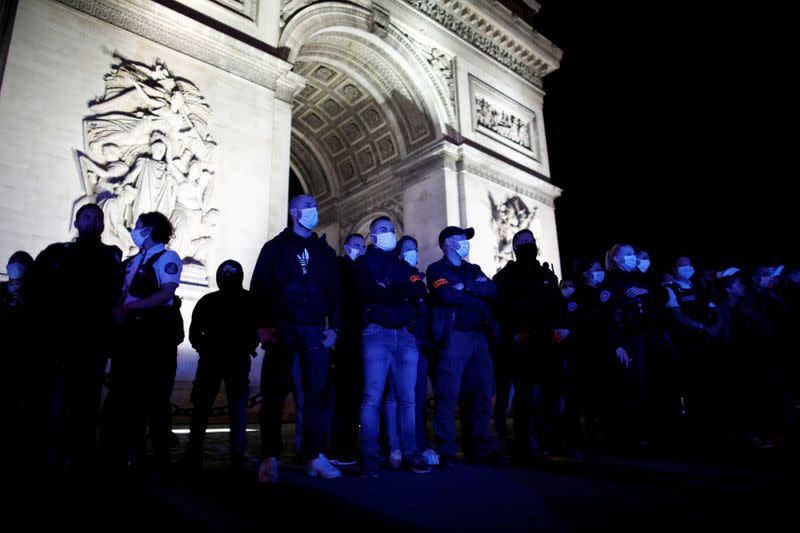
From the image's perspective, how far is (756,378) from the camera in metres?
4.34

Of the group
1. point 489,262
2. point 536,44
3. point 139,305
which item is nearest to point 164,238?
point 139,305

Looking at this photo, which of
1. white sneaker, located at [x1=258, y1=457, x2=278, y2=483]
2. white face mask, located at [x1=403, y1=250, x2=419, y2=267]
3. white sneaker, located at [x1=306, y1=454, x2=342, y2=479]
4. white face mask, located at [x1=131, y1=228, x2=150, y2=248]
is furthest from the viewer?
white face mask, located at [x1=403, y1=250, x2=419, y2=267]

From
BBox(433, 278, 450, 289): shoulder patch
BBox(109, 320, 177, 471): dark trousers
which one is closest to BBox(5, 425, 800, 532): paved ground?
BBox(109, 320, 177, 471): dark trousers

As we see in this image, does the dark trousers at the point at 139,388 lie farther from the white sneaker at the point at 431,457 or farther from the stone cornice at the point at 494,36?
the stone cornice at the point at 494,36

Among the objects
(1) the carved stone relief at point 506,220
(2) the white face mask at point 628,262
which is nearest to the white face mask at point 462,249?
(2) the white face mask at point 628,262

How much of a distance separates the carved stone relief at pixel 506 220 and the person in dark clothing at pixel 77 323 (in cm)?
1011

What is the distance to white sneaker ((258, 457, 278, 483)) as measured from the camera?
2633 mm

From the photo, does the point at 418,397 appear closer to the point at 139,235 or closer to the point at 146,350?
the point at 146,350

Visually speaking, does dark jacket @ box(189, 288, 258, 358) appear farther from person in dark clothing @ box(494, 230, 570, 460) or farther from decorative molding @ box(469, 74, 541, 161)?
decorative molding @ box(469, 74, 541, 161)

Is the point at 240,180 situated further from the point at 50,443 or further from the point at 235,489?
the point at 235,489

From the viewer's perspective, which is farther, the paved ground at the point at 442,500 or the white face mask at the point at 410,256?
the white face mask at the point at 410,256

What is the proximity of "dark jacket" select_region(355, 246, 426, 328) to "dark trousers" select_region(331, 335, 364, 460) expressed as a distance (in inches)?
23.4

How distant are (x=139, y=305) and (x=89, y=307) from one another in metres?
0.26

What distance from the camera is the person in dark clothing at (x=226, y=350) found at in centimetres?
366
